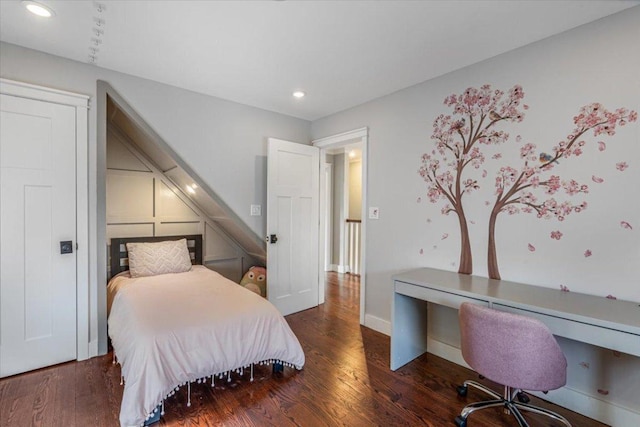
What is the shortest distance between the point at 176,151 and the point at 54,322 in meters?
1.71

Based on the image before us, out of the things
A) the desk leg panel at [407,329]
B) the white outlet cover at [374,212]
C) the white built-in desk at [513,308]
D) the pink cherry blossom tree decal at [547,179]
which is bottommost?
the desk leg panel at [407,329]

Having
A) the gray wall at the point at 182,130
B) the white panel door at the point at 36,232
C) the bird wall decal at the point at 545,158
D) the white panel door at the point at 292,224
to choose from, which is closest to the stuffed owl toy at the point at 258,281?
the white panel door at the point at 292,224

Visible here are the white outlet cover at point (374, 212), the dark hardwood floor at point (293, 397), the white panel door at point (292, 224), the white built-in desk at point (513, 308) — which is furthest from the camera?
the white panel door at point (292, 224)

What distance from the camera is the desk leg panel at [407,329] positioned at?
235 cm

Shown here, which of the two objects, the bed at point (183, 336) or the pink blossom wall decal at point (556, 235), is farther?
the pink blossom wall decal at point (556, 235)

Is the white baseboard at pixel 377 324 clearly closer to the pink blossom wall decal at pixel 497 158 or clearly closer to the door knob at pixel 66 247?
the pink blossom wall decal at pixel 497 158

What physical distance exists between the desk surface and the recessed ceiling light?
292cm

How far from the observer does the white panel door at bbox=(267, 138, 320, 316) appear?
3.31m

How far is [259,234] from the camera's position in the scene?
134 inches

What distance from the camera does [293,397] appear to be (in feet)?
6.48

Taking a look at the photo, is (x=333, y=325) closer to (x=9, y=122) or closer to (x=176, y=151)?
(x=176, y=151)

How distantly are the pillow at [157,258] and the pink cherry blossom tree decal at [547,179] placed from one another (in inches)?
120

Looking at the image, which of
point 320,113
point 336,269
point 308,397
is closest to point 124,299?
point 308,397

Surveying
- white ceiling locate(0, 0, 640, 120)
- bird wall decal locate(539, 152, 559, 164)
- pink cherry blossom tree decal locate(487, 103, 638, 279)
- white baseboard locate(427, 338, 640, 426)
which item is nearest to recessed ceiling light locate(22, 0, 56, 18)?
white ceiling locate(0, 0, 640, 120)
